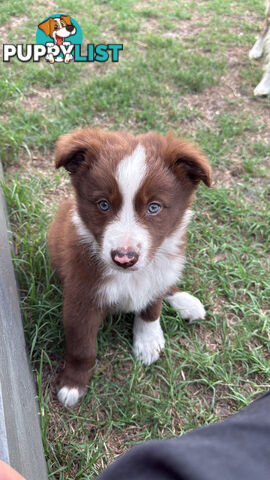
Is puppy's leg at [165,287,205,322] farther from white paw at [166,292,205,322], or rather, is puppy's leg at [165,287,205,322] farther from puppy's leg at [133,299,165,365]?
puppy's leg at [133,299,165,365]

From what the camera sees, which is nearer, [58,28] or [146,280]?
[146,280]

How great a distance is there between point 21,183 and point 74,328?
60.6 inches

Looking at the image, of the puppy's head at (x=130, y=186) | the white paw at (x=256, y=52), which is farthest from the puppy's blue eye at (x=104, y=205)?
the white paw at (x=256, y=52)

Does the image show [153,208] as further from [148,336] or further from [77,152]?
[148,336]

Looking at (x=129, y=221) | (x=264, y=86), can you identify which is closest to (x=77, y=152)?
(x=129, y=221)

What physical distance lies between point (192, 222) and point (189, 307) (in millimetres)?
828

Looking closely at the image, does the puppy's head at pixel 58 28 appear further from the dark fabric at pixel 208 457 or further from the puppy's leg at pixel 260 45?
the dark fabric at pixel 208 457

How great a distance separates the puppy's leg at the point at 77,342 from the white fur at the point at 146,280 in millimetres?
94

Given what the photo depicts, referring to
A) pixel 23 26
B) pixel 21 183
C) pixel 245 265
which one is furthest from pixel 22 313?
pixel 23 26

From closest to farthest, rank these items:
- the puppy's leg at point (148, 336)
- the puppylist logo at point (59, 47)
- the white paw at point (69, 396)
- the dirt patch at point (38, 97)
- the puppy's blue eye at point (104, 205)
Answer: the puppy's blue eye at point (104, 205), the white paw at point (69, 396), the puppy's leg at point (148, 336), the dirt patch at point (38, 97), the puppylist logo at point (59, 47)

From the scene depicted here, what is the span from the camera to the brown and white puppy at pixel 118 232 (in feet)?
6.25

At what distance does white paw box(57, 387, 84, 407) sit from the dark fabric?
1504 millimetres

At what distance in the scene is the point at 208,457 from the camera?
814mm

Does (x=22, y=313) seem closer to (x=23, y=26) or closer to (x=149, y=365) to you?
(x=149, y=365)
